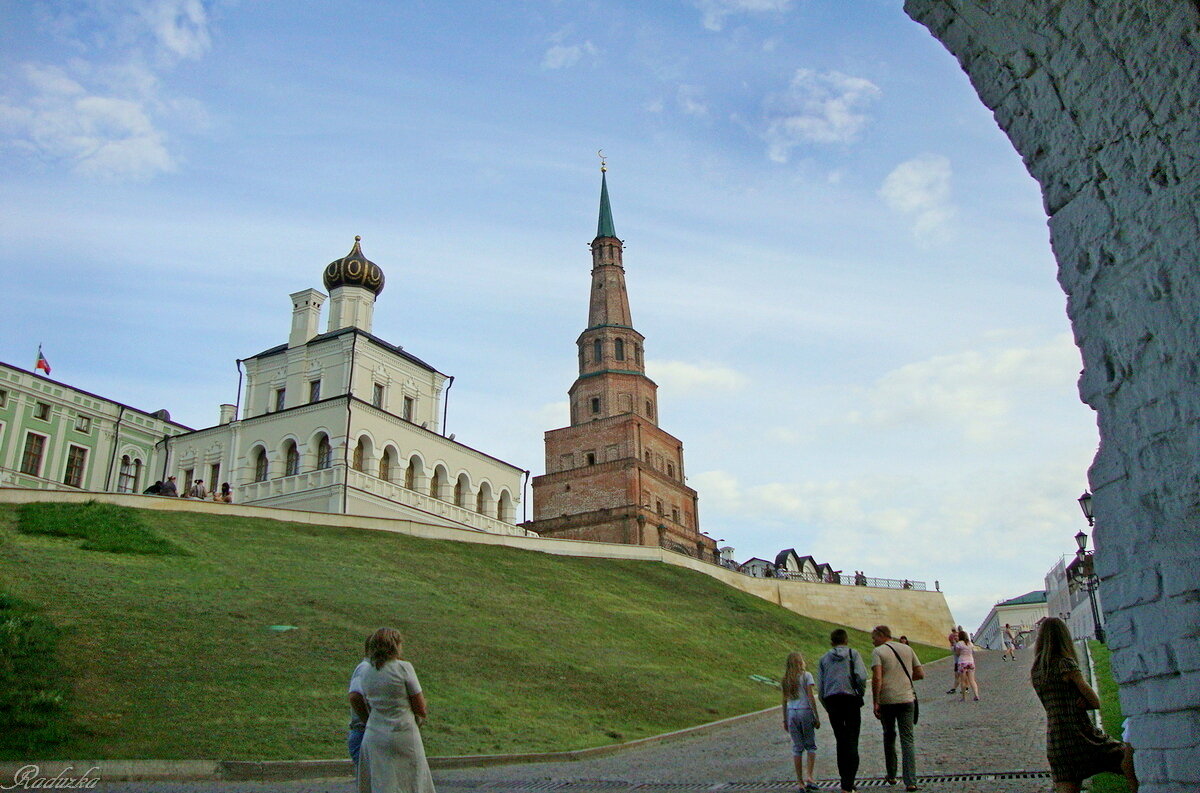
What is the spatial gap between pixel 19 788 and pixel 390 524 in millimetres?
→ 24562

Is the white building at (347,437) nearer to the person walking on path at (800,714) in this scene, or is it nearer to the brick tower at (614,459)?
the brick tower at (614,459)

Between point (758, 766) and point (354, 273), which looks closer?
point (758, 766)

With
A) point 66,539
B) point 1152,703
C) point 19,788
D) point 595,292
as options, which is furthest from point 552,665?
point 595,292

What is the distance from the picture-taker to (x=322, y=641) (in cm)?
1791

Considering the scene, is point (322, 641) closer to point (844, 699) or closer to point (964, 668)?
point (844, 699)

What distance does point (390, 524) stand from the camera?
34.6m

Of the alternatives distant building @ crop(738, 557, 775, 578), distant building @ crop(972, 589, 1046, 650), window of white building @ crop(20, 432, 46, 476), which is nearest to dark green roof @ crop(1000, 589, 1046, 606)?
distant building @ crop(972, 589, 1046, 650)

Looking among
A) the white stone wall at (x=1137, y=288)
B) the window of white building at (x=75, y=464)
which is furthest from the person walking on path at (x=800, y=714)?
the window of white building at (x=75, y=464)

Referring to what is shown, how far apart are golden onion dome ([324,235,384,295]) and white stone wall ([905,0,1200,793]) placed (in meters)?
46.4

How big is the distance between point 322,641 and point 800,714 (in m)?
11.0

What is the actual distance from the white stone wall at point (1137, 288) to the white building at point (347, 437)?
1453 inches

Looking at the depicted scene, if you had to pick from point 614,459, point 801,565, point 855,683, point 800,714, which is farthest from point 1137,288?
point 801,565

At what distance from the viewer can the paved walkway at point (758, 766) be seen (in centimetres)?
1002

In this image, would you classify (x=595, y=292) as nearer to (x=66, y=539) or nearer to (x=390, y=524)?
(x=390, y=524)
